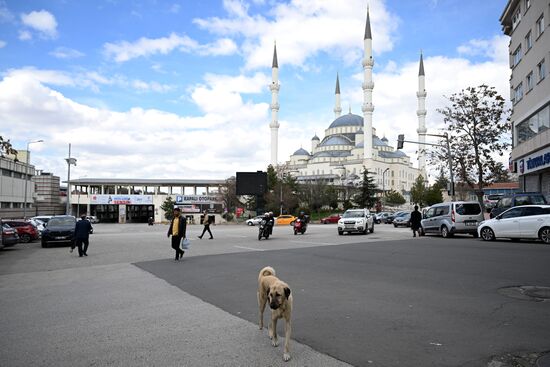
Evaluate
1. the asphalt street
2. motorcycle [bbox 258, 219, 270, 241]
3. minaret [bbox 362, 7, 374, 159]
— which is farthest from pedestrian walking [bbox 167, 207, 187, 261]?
minaret [bbox 362, 7, 374, 159]

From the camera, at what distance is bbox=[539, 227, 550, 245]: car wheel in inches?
627

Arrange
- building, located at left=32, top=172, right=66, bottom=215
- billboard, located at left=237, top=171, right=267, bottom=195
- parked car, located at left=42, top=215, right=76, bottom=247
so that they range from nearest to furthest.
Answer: parked car, located at left=42, top=215, right=76, bottom=247, billboard, located at left=237, top=171, right=267, bottom=195, building, located at left=32, top=172, right=66, bottom=215

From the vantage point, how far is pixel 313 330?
5.51 meters

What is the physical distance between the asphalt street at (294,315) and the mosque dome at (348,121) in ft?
398

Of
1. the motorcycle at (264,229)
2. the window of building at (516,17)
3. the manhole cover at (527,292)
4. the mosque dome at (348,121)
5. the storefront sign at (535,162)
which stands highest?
the mosque dome at (348,121)

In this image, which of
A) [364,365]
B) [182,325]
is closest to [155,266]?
[182,325]

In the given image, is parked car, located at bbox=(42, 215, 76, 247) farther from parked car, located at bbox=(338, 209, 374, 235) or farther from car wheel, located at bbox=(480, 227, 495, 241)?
car wheel, located at bbox=(480, 227, 495, 241)

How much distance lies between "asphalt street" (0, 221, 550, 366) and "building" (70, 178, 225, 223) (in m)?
67.6

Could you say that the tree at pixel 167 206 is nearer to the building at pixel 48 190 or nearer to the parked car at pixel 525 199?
the building at pixel 48 190

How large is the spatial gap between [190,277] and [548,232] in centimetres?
1351

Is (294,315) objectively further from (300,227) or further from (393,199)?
(393,199)

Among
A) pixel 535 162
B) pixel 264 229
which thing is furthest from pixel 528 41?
pixel 264 229

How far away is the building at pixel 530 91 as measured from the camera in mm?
25594

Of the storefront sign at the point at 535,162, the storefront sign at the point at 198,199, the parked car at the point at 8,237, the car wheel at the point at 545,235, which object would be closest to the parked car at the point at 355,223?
the storefront sign at the point at 535,162
